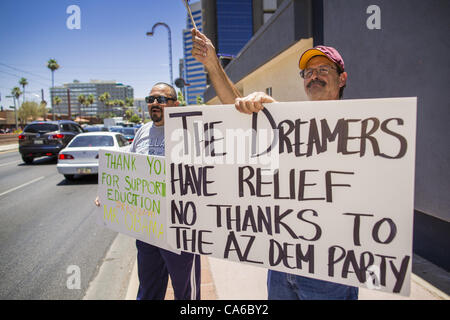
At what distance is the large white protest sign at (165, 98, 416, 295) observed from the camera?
47.5 inches

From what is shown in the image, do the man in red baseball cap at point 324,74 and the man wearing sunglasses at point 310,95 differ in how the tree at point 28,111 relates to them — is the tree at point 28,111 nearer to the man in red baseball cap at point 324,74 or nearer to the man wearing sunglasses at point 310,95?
the man wearing sunglasses at point 310,95

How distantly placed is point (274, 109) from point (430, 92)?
2.65m

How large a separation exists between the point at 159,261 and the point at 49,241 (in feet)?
10.2

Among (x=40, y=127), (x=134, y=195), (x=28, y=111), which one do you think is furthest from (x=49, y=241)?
(x=28, y=111)

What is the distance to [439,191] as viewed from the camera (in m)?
3.00

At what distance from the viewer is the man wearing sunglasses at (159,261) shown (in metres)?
1.96

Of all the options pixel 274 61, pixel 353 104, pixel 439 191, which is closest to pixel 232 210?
pixel 353 104

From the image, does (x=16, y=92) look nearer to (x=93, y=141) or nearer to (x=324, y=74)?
(x=93, y=141)

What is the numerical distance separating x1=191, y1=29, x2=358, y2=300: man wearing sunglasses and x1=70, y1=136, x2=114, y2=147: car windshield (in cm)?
702

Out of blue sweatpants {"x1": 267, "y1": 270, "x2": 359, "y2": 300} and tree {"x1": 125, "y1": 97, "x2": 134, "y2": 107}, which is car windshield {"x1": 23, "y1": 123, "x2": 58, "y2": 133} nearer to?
blue sweatpants {"x1": 267, "y1": 270, "x2": 359, "y2": 300}

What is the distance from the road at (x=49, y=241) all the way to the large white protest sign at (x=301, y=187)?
7.31 feet

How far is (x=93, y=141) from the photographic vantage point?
803 centimetres

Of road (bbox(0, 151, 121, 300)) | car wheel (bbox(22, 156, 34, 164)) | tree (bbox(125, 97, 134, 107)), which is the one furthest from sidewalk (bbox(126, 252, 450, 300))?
tree (bbox(125, 97, 134, 107))

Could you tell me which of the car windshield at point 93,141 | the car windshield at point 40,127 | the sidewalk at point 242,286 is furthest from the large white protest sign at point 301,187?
the car windshield at point 40,127
